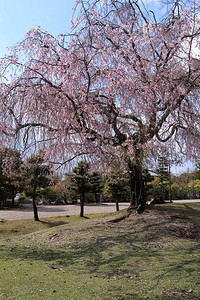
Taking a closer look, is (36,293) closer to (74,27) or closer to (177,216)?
(74,27)

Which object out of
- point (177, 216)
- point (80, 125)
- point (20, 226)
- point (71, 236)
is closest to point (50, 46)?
point (80, 125)

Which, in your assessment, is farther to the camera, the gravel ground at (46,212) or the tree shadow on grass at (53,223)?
the gravel ground at (46,212)

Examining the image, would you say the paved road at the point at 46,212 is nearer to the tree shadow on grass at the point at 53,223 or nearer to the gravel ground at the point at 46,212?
the gravel ground at the point at 46,212

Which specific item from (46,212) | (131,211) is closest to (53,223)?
(46,212)

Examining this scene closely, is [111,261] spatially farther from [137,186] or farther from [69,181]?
[69,181]

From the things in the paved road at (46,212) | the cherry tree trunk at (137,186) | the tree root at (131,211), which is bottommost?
the paved road at (46,212)

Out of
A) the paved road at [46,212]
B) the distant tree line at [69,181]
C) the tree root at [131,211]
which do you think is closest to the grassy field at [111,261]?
the tree root at [131,211]

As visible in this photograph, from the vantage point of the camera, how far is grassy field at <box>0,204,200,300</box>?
426 cm

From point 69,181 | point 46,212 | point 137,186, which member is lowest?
point 46,212

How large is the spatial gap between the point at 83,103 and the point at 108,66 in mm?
1563

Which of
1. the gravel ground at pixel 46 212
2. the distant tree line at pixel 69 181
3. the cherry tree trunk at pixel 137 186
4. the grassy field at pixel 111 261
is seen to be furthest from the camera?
the gravel ground at pixel 46 212

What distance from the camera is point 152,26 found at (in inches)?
325

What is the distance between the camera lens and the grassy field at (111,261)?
14.0 ft

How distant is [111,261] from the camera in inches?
242
